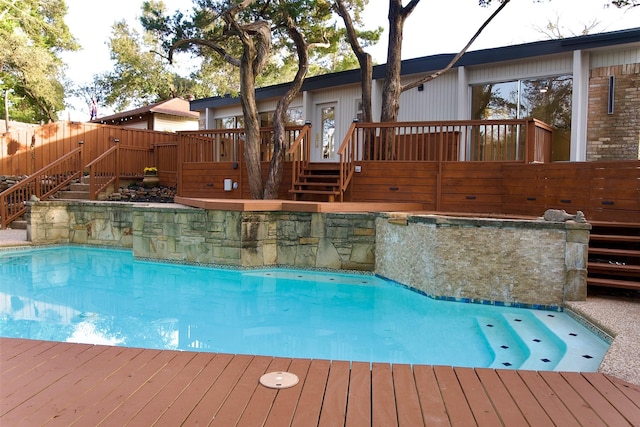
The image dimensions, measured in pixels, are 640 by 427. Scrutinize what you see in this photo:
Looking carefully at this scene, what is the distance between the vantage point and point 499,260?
5.81 m

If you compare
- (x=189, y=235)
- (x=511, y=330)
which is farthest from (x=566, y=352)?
(x=189, y=235)

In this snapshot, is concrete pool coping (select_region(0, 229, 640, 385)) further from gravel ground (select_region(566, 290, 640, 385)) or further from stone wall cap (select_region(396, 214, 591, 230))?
stone wall cap (select_region(396, 214, 591, 230))

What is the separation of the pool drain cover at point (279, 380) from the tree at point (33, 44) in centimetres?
2046

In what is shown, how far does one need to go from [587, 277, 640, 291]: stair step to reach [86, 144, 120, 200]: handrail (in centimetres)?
1216

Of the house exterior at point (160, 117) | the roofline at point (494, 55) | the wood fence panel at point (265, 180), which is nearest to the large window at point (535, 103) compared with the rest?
the roofline at point (494, 55)

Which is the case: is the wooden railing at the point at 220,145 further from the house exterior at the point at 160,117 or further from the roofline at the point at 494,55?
the house exterior at the point at 160,117

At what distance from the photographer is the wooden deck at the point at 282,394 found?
7.54ft

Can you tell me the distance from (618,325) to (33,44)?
25.9m

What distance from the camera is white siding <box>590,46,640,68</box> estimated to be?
8.87 meters

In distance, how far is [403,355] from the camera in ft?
14.1

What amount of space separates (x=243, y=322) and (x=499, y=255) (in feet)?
10.5

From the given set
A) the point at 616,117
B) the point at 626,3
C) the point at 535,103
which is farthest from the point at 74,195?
the point at 626,3

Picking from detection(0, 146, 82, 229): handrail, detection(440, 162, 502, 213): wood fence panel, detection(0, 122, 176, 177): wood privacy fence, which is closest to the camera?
detection(440, 162, 502, 213): wood fence panel

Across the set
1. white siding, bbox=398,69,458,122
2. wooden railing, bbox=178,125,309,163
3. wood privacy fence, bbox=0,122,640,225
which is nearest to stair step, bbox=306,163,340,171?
wood privacy fence, bbox=0,122,640,225
